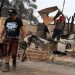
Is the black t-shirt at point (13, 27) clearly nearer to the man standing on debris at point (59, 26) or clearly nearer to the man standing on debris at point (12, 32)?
the man standing on debris at point (12, 32)

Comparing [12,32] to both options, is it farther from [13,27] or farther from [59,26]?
[59,26]

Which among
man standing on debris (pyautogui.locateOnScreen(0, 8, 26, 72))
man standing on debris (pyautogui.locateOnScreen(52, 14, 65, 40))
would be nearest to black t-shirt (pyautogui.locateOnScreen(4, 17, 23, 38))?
man standing on debris (pyautogui.locateOnScreen(0, 8, 26, 72))

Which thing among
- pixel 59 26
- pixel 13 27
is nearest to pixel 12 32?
pixel 13 27

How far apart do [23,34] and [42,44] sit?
325 inches

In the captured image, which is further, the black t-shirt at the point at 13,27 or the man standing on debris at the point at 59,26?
the man standing on debris at the point at 59,26

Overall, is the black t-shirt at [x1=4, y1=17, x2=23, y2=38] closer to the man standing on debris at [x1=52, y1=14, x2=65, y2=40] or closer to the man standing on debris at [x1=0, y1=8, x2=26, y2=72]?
the man standing on debris at [x1=0, y1=8, x2=26, y2=72]

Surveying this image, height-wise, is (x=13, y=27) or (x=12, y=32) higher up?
(x=13, y=27)

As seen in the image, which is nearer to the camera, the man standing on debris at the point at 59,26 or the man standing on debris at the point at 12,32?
the man standing on debris at the point at 12,32

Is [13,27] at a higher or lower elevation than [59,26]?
higher

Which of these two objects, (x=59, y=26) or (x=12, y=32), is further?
(x=59, y=26)

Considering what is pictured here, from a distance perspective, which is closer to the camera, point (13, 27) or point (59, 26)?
point (13, 27)

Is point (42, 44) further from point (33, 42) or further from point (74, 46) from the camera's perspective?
point (74, 46)

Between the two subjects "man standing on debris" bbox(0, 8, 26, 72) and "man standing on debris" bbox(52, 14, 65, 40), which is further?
"man standing on debris" bbox(52, 14, 65, 40)

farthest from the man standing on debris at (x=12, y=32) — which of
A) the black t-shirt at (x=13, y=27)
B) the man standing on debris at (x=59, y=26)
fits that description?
the man standing on debris at (x=59, y=26)
